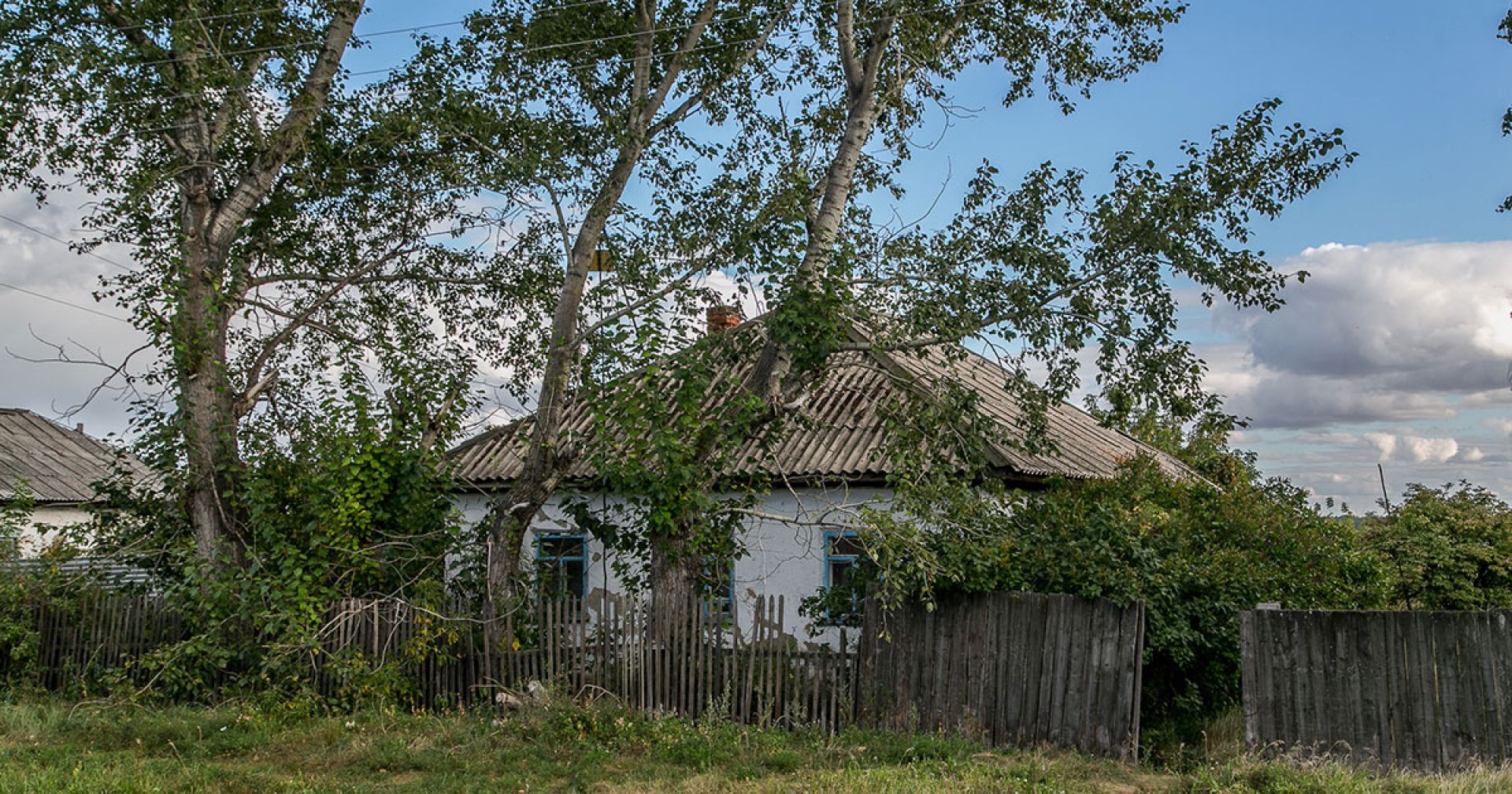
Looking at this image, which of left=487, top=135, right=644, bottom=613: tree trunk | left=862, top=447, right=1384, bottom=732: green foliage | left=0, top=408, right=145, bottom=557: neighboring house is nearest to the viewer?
left=862, top=447, right=1384, bottom=732: green foliage

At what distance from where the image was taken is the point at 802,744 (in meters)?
10.1

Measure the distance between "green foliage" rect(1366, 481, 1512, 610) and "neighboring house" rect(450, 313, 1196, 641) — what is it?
4.15 m

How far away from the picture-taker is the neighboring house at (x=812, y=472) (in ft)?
42.4

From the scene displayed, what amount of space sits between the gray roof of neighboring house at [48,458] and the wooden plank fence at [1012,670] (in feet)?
59.6

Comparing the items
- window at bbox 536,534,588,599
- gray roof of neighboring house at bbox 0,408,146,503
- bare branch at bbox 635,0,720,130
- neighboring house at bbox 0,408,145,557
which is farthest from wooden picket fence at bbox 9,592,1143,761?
gray roof of neighboring house at bbox 0,408,146,503

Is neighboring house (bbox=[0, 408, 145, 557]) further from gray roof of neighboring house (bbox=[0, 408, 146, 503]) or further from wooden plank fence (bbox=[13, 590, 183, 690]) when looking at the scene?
wooden plank fence (bbox=[13, 590, 183, 690])

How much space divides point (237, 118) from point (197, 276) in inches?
72.6

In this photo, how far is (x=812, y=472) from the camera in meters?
14.7

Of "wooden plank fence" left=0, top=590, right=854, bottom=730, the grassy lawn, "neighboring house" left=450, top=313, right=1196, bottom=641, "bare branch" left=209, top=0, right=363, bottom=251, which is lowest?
the grassy lawn

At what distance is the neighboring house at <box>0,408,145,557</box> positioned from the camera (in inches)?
933

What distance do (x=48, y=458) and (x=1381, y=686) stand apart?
2650 cm

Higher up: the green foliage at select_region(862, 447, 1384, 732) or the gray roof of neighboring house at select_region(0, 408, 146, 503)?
the gray roof of neighboring house at select_region(0, 408, 146, 503)

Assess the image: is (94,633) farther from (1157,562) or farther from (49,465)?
(49,465)

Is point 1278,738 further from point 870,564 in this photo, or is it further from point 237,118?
point 237,118
